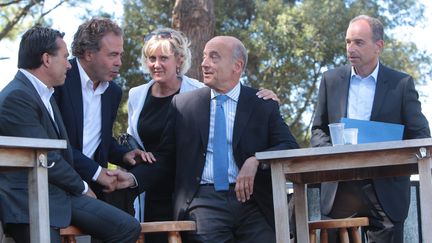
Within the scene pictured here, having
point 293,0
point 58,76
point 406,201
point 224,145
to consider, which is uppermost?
point 293,0

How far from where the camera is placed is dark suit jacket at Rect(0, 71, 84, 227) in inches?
157

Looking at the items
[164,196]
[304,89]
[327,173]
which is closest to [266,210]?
[327,173]

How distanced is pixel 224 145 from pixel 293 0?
54.8 ft

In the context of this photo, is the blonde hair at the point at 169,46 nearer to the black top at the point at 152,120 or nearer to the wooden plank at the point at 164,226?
the black top at the point at 152,120

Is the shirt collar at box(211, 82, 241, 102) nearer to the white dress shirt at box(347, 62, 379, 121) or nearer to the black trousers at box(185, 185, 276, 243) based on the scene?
the black trousers at box(185, 185, 276, 243)

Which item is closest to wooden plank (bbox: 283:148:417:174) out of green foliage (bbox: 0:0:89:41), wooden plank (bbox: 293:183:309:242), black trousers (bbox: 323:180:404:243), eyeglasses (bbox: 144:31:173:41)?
wooden plank (bbox: 293:183:309:242)

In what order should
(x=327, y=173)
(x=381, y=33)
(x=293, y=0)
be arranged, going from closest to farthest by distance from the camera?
(x=327, y=173) < (x=381, y=33) < (x=293, y=0)

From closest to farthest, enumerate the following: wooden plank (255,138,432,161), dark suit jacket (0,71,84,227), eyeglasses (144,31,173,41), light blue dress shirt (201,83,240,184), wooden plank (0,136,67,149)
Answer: wooden plank (0,136,67,149) → dark suit jacket (0,71,84,227) → wooden plank (255,138,432,161) → light blue dress shirt (201,83,240,184) → eyeglasses (144,31,173,41)

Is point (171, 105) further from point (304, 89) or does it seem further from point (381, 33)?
point (304, 89)

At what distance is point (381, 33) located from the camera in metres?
5.41

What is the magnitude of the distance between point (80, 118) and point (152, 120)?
538 millimetres

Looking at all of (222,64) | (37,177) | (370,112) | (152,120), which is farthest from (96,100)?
(370,112)

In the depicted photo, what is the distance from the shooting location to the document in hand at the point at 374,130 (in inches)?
180

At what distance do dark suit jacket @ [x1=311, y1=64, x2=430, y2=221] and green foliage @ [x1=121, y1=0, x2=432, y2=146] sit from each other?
45.0 feet
